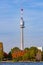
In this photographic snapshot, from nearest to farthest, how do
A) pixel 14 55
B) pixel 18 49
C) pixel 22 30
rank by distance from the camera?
pixel 14 55 → pixel 18 49 → pixel 22 30

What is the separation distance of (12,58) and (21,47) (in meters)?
19.1

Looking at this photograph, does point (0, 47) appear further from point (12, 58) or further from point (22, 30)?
point (22, 30)

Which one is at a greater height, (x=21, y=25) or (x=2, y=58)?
(x=21, y=25)

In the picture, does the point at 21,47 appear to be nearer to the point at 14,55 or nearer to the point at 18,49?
the point at 18,49

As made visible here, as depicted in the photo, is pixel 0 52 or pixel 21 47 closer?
pixel 0 52

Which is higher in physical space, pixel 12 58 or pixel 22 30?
pixel 22 30

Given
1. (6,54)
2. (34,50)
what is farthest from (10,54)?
(34,50)

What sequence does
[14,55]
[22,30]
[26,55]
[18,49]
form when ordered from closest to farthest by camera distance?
1. [26,55]
2. [14,55]
3. [18,49]
4. [22,30]

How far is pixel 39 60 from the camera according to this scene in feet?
522

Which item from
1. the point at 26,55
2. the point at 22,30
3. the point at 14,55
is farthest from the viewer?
the point at 22,30

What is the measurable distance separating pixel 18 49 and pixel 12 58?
13.5 meters

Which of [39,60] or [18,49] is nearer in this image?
[39,60]

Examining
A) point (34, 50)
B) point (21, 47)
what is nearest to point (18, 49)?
point (21, 47)

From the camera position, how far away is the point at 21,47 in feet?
612
